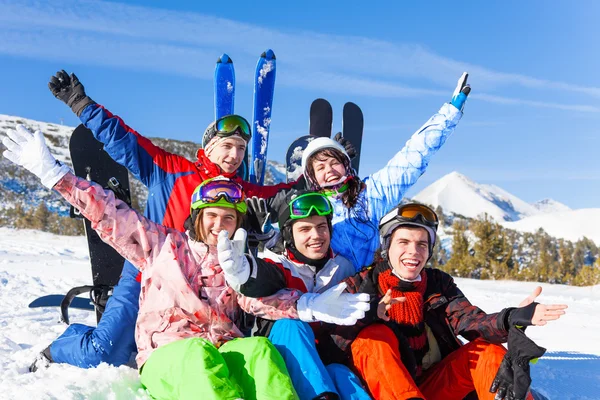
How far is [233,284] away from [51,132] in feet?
232

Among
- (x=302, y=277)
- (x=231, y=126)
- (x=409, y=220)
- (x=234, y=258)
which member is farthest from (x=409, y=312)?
(x=231, y=126)

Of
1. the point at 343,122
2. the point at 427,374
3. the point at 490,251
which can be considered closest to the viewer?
the point at 427,374

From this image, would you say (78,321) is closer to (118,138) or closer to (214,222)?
(118,138)

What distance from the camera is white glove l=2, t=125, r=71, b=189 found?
2.49m

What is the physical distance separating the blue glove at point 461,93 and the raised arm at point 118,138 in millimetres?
→ 1747

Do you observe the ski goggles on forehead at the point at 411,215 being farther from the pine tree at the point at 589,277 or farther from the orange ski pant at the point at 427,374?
the pine tree at the point at 589,277

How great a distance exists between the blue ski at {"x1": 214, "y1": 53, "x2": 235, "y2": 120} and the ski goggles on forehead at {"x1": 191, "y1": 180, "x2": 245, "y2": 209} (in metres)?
2.24

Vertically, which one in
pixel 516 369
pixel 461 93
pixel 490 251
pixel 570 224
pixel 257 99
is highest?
pixel 570 224

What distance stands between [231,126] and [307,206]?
0.88 meters

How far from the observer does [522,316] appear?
226 centimetres

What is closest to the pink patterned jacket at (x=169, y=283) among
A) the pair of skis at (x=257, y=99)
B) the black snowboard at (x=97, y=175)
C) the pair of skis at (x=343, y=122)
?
the black snowboard at (x=97, y=175)

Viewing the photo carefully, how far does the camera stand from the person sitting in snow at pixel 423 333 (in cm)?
220

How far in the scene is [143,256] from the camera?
263cm

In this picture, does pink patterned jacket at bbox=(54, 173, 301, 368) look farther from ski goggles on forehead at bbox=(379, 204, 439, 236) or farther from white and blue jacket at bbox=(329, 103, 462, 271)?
white and blue jacket at bbox=(329, 103, 462, 271)
